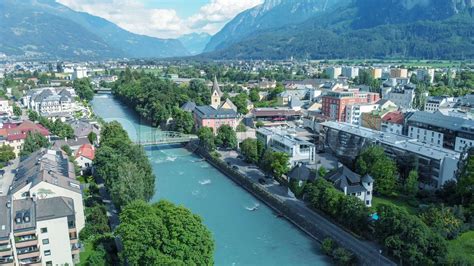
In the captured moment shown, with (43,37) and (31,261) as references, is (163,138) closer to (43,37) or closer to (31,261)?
(31,261)

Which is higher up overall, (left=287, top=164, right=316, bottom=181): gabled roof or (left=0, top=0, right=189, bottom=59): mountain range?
(left=0, top=0, right=189, bottom=59): mountain range

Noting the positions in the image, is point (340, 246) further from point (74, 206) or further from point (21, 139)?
point (21, 139)

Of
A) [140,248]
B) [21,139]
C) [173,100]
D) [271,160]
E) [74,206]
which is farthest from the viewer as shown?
[173,100]

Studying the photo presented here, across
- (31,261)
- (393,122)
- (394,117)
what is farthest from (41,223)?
(394,117)

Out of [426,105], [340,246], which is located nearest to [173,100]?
[426,105]

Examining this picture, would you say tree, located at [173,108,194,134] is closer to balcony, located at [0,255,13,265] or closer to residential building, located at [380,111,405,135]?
residential building, located at [380,111,405,135]


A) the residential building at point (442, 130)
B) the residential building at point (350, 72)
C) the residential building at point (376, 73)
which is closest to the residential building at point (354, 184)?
the residential building at point (442, 130)

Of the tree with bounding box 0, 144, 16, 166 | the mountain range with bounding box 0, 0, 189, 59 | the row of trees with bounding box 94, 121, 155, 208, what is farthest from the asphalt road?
the mountain range with bounding box 0, 0, 189, 59
